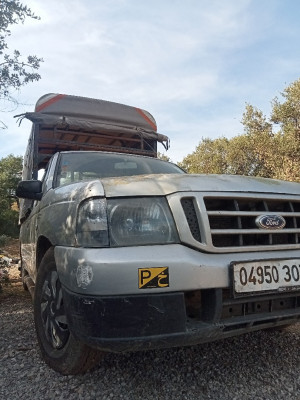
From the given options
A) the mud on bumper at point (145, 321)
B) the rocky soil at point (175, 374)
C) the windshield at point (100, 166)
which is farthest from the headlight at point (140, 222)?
the windshield at point (100, 166)

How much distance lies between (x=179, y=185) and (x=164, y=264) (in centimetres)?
49

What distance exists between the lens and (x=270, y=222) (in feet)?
6.98

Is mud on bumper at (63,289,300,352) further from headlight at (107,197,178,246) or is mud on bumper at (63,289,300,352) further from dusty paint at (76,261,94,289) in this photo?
headlight at (107,197,178,246)

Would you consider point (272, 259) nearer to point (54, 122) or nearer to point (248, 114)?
point (54, 122)

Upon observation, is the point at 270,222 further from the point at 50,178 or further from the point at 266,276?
the point at 50,178

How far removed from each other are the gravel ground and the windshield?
149 cm

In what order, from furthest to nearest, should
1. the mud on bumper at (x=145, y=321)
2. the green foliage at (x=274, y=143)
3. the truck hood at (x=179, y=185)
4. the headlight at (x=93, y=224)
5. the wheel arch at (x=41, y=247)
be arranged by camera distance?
the green foliage at (x=274, y=143) < the wheel arch at (x=41, y=247) < the truck hood at (x=179, y=185) < the headlight at (x=93, y=224) < the mud on bumper at (x=145, y=321)

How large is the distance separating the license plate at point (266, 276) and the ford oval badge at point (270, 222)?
0.21 metres

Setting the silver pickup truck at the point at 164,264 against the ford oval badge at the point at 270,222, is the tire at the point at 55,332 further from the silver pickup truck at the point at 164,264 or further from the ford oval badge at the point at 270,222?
the ford oval badge at the point at 270,222

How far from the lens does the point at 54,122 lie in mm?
4805

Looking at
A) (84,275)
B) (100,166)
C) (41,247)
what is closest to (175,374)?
(84,275)

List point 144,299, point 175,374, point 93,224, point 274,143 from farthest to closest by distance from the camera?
point 274,143 → point 175,374 → point 93,224 → point 144,299

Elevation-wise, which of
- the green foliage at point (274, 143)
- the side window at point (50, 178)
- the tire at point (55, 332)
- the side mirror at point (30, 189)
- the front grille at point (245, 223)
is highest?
the green foliage at point (274, 143)

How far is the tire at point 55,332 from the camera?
6.84ft
